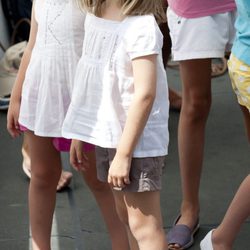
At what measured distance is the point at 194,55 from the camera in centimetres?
298

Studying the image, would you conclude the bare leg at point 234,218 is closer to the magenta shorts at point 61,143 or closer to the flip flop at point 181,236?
the flip flop at point 181,236

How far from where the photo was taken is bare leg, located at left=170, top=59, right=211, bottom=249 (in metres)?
3.05

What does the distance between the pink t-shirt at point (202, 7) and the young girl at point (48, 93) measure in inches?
22.9

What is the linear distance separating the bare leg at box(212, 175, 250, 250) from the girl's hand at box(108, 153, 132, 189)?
0.69m

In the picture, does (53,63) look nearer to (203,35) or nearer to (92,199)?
(203,35)

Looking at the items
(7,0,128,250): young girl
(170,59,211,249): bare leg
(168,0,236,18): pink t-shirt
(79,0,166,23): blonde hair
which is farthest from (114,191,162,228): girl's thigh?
(168,0,236,18): pink t-shirt

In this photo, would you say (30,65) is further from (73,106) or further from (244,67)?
(244,67)

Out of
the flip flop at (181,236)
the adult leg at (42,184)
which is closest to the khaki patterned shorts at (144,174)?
the adult leg at (42,184)

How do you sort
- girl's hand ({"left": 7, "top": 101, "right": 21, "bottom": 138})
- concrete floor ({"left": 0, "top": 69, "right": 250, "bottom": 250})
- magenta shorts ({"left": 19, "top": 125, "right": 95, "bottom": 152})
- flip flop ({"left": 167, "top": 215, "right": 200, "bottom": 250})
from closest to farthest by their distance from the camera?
magenta shorts ({"left": 19, "top": 125, "right": 95, "bottom": 152}), girl's hand ({"left": 7, "top": 101, "right": 21, "bottom": 138}), flip flop ({"left": 167, "top": 215, "right": 200, "bottom": 250}), concrete floor ({"left": 0, "top": 69, "right": 250, "bottom": 250})

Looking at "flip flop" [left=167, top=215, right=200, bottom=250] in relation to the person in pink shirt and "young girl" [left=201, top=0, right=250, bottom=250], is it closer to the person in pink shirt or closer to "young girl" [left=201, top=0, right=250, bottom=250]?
the person in pink shirt

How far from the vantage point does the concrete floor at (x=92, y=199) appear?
3.42 metres

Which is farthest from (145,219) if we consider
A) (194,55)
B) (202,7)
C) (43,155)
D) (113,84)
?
(202,7)

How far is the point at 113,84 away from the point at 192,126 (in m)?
0.99

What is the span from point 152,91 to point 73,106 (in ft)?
1.07
